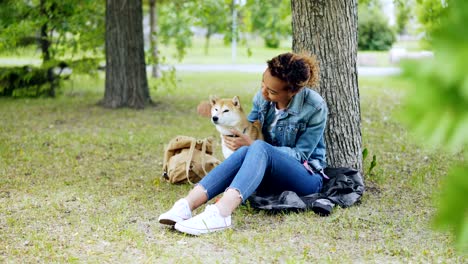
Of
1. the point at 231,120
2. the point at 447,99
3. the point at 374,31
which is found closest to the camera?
the point at 447,99

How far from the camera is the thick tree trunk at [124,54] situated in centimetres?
1077

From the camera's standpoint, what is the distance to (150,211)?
191 inches

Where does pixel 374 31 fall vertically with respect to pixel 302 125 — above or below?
above

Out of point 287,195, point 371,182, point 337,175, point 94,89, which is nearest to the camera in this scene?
point 287,195

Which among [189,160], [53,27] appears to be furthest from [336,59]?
[53,27]

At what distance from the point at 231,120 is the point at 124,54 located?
639 cm

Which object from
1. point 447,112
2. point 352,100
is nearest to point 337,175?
point 352,100

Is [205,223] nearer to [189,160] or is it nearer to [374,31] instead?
[189,160]

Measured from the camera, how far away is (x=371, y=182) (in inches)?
228

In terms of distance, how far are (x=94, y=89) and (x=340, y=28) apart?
10.2m

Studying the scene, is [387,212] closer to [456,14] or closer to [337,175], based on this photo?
[337,175]

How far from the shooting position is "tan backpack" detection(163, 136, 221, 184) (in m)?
5.56

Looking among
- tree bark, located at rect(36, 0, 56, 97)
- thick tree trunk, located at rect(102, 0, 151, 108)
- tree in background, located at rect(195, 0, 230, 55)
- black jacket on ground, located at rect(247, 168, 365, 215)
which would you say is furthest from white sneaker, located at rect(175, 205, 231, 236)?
tree in background, located at rect(195, 0, 230, 55)

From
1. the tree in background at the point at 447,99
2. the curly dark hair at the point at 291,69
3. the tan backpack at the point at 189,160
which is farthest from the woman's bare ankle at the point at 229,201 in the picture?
the tree in background at the point at 447,99
